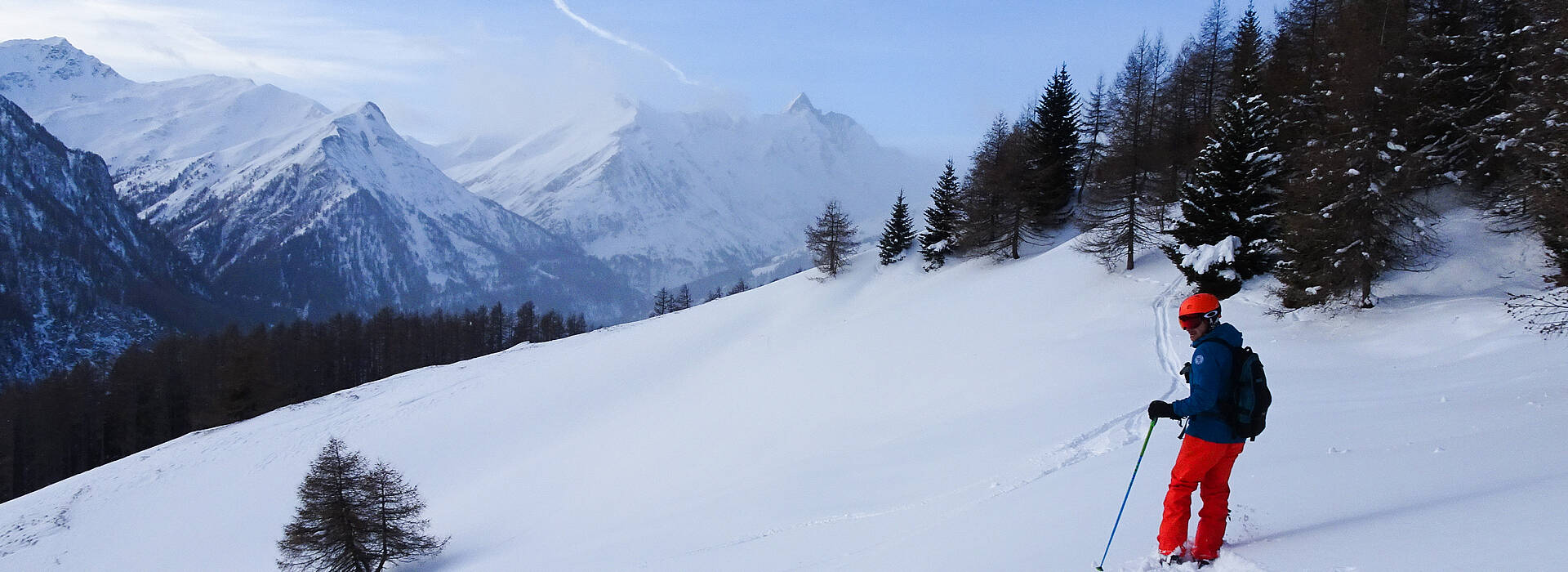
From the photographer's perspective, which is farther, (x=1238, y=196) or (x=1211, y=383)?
(x=1238, y=196)

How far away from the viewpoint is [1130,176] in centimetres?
3831

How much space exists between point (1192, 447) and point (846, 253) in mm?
45931

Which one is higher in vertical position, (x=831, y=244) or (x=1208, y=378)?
(x=831, y=244)

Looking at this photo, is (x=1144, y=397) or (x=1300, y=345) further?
(x=1300, y=345)

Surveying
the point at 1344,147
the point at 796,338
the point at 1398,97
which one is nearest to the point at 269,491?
the point at 796,338

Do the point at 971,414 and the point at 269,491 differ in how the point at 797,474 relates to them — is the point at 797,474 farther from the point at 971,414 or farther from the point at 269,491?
the point at 269,491

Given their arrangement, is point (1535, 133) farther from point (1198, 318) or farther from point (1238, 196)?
point (1198, 318)

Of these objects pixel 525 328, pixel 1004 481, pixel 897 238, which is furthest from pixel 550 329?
pixel 1004 481

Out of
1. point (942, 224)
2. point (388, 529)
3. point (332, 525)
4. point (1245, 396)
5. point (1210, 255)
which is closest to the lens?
point (1245, 396)

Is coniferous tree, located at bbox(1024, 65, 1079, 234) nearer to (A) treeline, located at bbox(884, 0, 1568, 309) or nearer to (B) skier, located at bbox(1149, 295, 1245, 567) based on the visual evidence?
(A) treeline, located at bbox(884, 0, 1568, 309)

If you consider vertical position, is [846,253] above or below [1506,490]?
above

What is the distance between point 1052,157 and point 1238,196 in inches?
796

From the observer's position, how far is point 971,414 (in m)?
18.9

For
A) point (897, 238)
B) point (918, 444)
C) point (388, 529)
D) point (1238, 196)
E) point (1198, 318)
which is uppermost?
point (897, 238)
